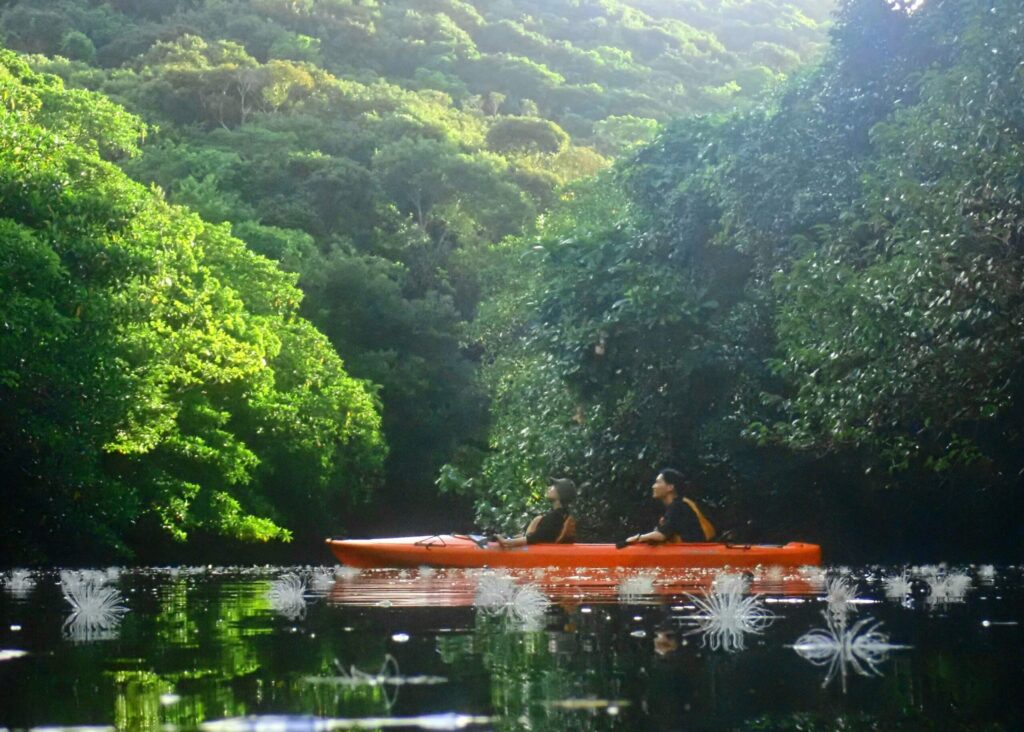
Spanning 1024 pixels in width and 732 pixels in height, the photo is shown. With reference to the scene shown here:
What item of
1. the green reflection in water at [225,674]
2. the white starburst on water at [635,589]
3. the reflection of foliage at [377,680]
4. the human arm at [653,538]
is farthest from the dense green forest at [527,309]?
the reflection of foliage at [377,680]

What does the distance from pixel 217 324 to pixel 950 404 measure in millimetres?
21450

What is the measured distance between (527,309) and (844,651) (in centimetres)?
2322

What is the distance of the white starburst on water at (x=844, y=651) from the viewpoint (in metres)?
5.75

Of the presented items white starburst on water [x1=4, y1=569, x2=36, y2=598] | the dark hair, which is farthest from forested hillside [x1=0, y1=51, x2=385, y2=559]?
the dark hair

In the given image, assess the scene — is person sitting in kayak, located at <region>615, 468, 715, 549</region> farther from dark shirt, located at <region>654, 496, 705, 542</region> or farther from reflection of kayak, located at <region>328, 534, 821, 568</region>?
reflection of kayak, located at <region>328, 534, 821, 568</region>

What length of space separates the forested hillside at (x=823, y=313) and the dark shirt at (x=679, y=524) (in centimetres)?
241

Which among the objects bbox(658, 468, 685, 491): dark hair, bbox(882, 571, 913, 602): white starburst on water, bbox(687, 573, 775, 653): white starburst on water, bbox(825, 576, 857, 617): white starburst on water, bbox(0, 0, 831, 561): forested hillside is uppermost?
bbox(0, 0, 831, 561): forested hillside

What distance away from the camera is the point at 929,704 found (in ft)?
15.7

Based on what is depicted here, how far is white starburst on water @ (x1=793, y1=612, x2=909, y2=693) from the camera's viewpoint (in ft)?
18.9

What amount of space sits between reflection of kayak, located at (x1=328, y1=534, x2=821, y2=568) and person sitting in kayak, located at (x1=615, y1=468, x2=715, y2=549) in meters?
0.27

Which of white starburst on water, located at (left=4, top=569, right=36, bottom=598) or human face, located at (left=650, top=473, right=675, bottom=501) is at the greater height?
human face, located at (left=650, top=473, right=675, bottom=501)

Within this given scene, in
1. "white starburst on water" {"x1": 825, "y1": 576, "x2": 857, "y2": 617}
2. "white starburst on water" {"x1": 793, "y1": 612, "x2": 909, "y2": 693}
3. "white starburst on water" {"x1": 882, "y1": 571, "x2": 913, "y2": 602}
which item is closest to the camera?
"white starburst on water" {"x1": 793, "y1": 612, "x2": 909, "y2": 693}

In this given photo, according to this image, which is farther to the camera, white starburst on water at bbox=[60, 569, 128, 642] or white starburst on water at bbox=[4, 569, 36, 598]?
white starburst on water at bbox=[4, 569, 36, 598]

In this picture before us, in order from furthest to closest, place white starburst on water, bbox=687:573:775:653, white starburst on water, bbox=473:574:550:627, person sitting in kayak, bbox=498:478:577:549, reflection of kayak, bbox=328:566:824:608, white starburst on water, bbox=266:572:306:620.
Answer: person sitting in kayak, bbox=498:478:577:549, reflection of kayak, bbox=328:566:824:608, white starburst on water, bbox=266:572:306:620, white starburst on water, bbox=473:574:550:627, white starburst on water, bbox=687:573:775:653
